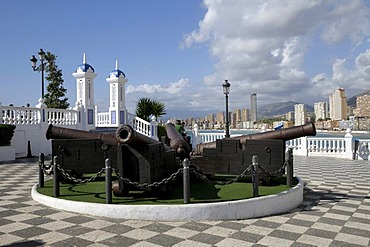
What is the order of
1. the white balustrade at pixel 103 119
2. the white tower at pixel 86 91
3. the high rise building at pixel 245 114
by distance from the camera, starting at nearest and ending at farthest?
1. the white tower at pixel 86 91
2. the white balustrade at pixel 103 119
3. the high rise building at pixel 245 114

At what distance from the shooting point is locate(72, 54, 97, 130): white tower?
2233 centimetres

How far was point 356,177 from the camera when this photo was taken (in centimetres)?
1159

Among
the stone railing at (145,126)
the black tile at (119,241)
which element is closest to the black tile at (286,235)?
the black tile at (119,241)

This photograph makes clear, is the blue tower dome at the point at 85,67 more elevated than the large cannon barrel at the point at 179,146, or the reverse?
the blue tower dome at the point at 85,67

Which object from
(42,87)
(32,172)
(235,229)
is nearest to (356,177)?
(235,229)

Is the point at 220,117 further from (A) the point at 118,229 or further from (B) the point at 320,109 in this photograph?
(A) the point at 118,229

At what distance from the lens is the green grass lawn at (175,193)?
6477 millimetres

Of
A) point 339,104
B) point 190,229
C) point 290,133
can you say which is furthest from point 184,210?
point 339,104

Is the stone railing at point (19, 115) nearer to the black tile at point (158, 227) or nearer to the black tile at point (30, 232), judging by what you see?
the black tile at point (30, 232)

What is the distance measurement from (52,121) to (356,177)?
16071 mm

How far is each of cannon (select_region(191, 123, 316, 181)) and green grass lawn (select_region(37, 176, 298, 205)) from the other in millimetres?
430

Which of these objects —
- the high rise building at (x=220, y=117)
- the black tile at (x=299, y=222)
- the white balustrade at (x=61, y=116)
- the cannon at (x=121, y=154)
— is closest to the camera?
the black tile at (x=299, y=222)

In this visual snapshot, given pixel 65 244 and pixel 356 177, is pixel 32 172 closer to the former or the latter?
pixel 65 244

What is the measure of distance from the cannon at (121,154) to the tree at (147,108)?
1854cm
